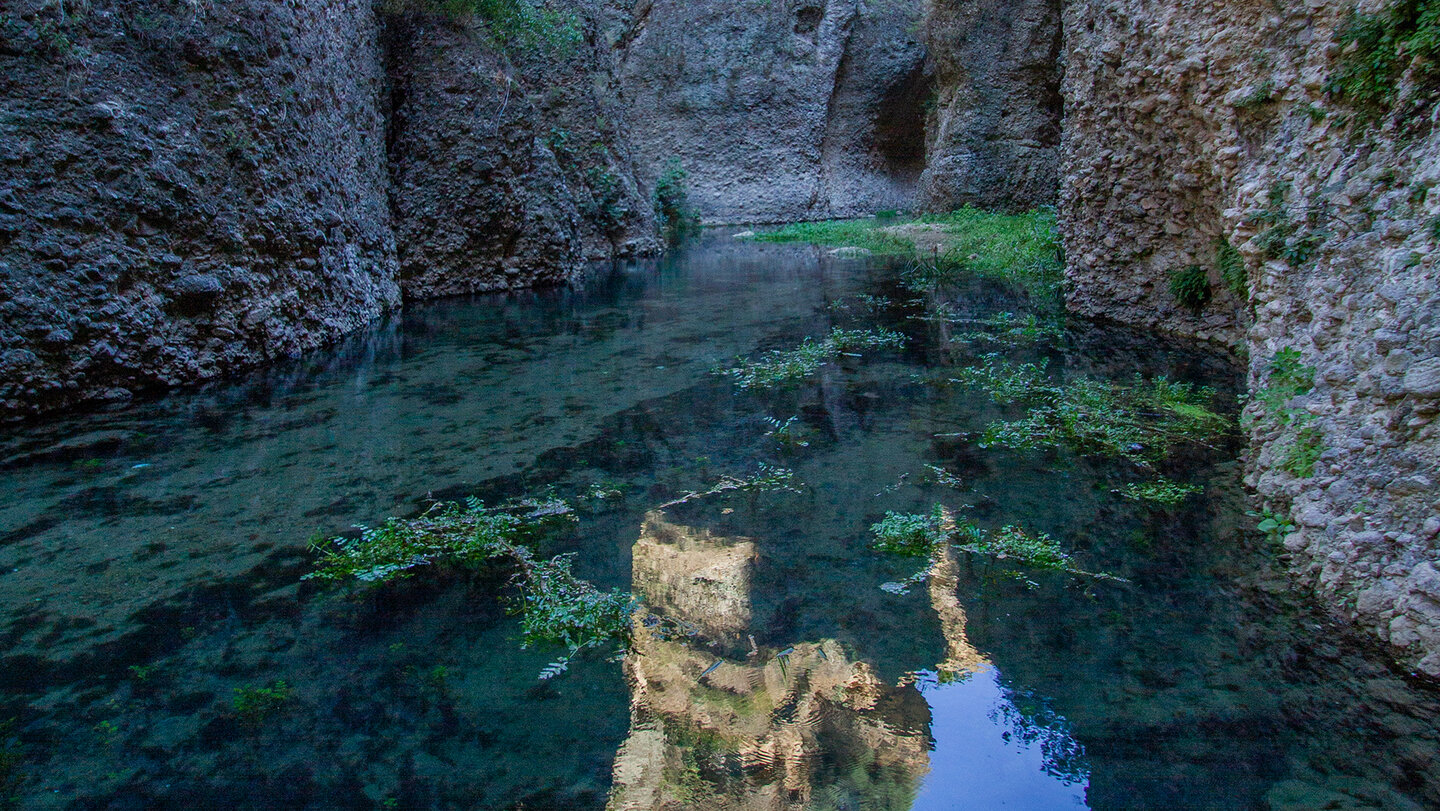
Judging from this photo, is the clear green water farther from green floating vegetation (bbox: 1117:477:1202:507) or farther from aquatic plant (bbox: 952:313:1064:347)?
aquatic plant (bbox: 952:313:1064:347)

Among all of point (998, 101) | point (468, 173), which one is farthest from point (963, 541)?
point (998, 101)

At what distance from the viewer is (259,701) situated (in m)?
3.11

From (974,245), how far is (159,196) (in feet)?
40.8

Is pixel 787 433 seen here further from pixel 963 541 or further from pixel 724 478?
pixel 963 541

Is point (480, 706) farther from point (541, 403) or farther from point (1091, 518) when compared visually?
point (541, 403)

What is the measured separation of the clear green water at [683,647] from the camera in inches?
105

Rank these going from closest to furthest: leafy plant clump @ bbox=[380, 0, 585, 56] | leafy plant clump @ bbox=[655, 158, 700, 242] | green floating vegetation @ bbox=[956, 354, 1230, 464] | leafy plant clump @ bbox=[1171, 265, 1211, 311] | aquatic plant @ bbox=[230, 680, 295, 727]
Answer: aquatic plant @ bbox=[230, 680, 295, 727]
green floating vegetation @ bbox=[956, 354, 1230, 464]
leafy plant clump @ bbox=[1171, 265, 1211, 311]
leafy plant clump @ bbox=[380, 0, 585, 56]
leafy plant clump @ bbox=[655, 158, 700, 242]

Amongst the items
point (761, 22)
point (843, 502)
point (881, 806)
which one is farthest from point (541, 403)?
point (761, 22)

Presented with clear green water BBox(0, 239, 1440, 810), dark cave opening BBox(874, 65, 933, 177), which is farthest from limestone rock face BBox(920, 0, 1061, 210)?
clear green water BBox(0, 239, 1440, 810)

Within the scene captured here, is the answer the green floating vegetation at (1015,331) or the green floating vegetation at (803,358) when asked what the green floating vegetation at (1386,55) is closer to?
the green floating vegetation at (803,358)

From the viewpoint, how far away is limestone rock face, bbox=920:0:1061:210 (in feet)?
66.9

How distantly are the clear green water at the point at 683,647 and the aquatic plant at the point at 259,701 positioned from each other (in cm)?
2

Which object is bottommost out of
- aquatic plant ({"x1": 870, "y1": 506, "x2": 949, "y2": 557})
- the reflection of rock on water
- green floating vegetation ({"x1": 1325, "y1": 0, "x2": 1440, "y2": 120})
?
the reflection of rock on water

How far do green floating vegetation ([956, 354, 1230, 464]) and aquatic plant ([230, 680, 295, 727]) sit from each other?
4.13m
